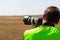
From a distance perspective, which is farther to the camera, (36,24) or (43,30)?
(36,24)

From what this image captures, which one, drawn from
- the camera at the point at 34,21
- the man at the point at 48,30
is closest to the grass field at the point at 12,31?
the camera at the point at 34,21

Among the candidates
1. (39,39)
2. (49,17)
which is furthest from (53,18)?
(39,39)

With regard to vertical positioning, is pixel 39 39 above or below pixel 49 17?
below

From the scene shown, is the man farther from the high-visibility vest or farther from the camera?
the camera

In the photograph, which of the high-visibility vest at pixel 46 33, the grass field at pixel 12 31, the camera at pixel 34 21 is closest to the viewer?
the high-visibility vest at pixel 46 33

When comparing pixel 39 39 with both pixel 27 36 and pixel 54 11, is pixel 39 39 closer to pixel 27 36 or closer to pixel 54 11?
pixel 27 36

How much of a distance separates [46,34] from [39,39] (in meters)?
0.08

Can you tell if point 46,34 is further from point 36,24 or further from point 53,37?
point 36,24

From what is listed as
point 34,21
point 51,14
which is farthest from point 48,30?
point 34,21

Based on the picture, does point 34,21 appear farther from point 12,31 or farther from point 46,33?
point 12,31

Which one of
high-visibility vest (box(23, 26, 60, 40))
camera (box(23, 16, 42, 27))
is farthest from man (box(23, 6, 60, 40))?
camera (box(23, 16, 42, 27))

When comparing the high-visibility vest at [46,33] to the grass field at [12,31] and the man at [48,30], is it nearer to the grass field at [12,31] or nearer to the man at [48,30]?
the man at [48,30]

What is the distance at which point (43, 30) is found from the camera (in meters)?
2.83

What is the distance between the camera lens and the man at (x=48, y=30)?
281 centimetres
